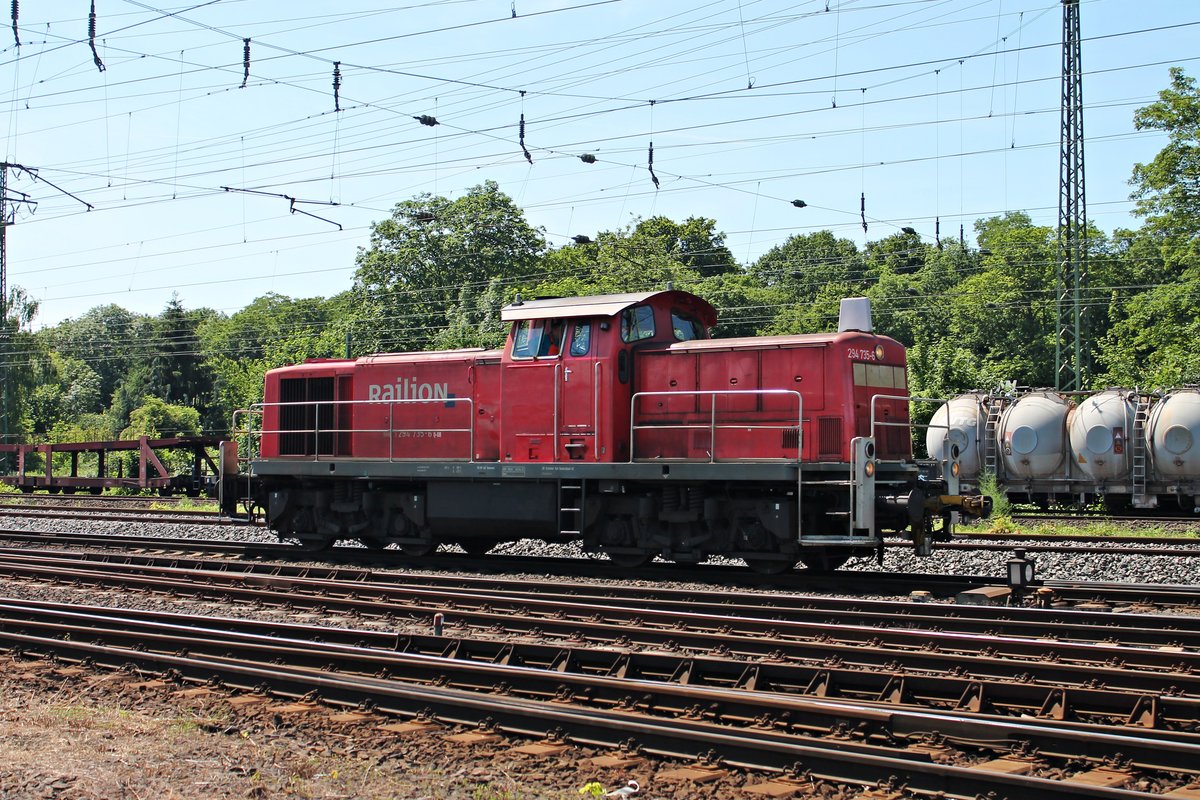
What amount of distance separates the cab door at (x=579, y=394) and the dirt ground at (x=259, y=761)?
697 cm

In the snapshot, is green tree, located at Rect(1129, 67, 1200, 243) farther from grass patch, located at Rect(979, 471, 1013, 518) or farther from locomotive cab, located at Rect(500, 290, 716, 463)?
locomotive cab, located at Rect(500, 290, 716, 463)

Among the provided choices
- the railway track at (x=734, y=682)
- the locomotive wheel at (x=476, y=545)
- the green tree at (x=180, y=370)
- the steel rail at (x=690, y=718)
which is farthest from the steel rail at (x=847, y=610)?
the green tree at (x=180, y=370)

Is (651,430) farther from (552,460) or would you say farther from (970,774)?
(970,774)

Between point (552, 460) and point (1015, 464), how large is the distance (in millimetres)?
16578

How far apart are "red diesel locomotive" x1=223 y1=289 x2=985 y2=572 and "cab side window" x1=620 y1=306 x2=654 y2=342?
2 centimetres

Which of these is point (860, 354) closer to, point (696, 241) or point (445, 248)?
point (445, 248)

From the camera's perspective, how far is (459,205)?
5928 centimetres

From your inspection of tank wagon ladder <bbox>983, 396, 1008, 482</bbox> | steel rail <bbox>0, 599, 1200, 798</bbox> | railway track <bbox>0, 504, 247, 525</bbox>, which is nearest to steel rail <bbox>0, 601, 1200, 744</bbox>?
steel rail <bbox>0, 599, 1200, 798</bbox>

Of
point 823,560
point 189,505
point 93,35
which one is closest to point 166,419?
point 189,505

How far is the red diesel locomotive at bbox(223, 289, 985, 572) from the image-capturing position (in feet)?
42.9

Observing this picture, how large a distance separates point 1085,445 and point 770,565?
1538 cm

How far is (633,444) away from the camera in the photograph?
14.0 metres

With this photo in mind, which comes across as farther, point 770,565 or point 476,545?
point 476,545

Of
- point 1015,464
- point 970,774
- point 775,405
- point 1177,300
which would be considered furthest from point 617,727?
point 1177,300
